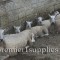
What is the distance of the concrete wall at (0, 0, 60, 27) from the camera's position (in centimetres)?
955

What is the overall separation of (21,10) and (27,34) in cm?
174

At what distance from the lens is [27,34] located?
8.96 metres

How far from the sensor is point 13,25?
32.7ft

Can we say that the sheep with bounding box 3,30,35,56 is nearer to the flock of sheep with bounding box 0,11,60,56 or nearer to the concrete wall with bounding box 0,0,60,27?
the flock of sheep with bounding box 0,11,60,56

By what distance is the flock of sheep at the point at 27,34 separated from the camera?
8.18 meters

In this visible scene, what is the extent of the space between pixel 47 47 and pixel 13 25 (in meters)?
Answer: 1.96

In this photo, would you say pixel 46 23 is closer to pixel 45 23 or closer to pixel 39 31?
pixel 45 23

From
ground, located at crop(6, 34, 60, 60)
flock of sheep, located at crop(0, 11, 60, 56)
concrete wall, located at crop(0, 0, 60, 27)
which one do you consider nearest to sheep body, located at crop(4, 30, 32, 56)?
flock of sheep, located at crop(0, 11, 60, 56)

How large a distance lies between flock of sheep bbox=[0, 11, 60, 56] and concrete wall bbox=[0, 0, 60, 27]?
1.28ft

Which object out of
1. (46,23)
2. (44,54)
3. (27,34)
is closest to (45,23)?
(46,23)

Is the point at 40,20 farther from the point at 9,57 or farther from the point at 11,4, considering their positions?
the point at 9,57

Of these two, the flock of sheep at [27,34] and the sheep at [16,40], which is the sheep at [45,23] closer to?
the flock of sheep at [27,34]

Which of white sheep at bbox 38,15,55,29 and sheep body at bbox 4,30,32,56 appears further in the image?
white sheep at bbox 38,15,55,29

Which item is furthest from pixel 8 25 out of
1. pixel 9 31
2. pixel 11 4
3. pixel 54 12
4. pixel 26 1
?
pixel 54 12
